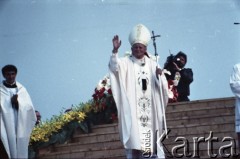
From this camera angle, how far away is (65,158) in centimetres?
1741

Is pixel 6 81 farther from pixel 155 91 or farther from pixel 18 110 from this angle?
pixel 155 91

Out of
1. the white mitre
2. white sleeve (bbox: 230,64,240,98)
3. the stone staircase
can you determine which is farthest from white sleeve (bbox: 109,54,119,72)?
white sleeve (bbox: 230,64,240,98)

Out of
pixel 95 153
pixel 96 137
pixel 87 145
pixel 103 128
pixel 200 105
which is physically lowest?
pixel 95 153

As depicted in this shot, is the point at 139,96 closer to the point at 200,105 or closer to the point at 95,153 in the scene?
the point at 95,153

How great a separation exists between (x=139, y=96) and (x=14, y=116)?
2.32 metres

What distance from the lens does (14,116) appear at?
16562 mm

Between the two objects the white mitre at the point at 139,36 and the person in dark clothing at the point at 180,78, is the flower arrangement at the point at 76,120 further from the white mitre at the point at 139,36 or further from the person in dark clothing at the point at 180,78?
the white mitre at the point at 139,36

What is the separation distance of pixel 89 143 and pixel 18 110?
2.00 meters

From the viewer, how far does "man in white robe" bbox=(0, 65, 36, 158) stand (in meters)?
16.3

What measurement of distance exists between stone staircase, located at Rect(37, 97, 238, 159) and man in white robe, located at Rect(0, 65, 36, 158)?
4.04 feet

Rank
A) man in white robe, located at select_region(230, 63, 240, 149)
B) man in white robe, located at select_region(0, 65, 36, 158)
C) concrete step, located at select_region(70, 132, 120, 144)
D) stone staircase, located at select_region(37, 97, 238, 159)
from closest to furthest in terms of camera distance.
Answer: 1. man in white robe, located at select_region(230, 63, 240, 149)
2. man in white robe, located at select_region(0, 65, 36, 158)
3. stone staircase, located at select_region(37, 97, 238, 159)
4. concrete step, located at select_region(70, 132, 120, 144)

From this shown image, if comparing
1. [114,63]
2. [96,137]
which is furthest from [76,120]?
[114,63]

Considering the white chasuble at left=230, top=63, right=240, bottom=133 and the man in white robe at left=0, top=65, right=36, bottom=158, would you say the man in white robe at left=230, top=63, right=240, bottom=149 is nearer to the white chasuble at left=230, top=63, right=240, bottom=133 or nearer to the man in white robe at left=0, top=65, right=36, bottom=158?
the white chasuble at left=230, top=63, right=240, bottom=133

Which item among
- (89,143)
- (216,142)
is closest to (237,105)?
(216,142)
